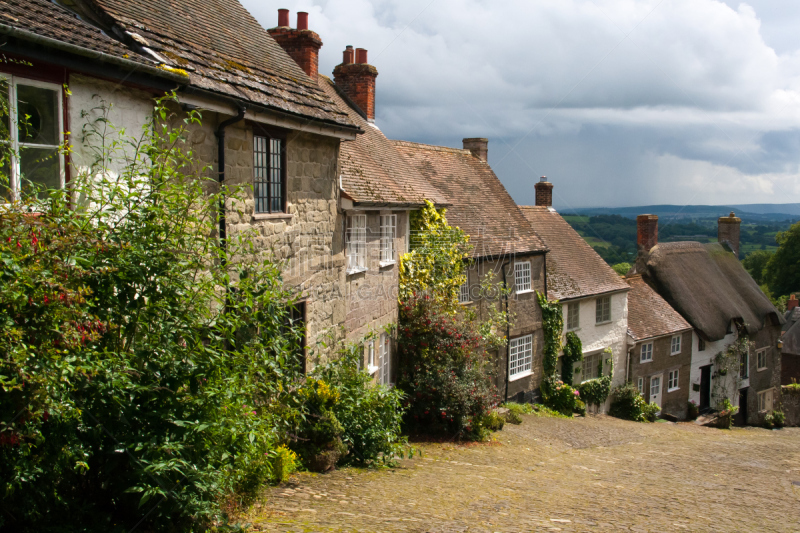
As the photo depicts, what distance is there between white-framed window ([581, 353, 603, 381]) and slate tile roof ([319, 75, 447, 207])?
1144 centimetres

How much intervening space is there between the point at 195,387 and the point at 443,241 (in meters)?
12.4

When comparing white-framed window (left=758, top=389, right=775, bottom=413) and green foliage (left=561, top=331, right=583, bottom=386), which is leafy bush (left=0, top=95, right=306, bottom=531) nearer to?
green foliage (left=561, top=331, right=583, bottom=386)

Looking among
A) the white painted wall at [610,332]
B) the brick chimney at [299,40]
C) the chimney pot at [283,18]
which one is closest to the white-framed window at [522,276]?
the white painted wall at [610,332]

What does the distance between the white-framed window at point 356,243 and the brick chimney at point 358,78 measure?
7082mm

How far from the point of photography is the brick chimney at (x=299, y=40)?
48.4 ft

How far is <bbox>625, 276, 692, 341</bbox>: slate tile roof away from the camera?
2717 centimetres

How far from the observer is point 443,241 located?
17.1 meters

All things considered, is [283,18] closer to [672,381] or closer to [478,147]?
[478,147]

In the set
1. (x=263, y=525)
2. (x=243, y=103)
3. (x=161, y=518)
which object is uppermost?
(x=243, y=103)

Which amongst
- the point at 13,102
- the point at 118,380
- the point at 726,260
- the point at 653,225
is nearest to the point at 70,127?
the point at 13,102

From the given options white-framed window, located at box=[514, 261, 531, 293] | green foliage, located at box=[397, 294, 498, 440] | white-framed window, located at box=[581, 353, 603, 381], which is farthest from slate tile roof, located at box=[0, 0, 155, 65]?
white-framed window, located at box=[581, 353, 603, 381]

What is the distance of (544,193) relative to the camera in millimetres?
28781

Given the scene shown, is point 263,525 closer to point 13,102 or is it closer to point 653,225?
point 13,102

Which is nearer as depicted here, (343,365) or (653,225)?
(343,365)
